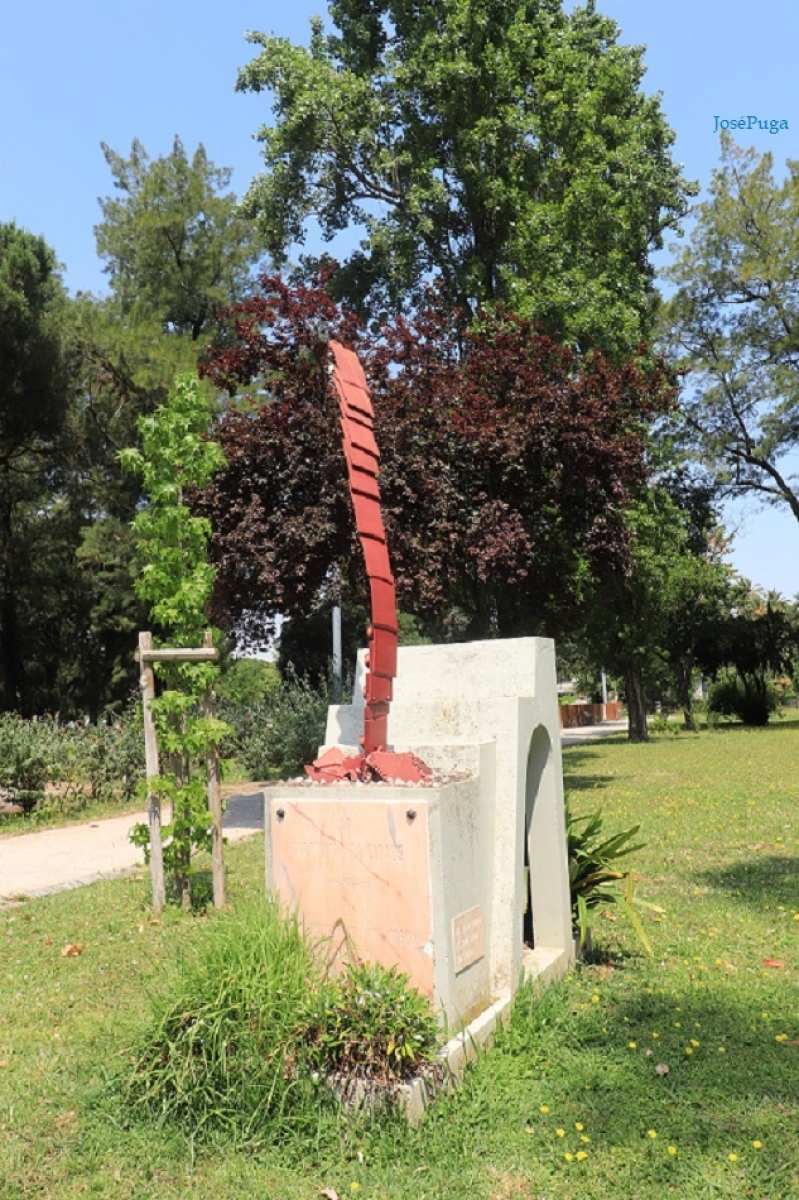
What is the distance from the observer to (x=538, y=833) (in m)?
5.43

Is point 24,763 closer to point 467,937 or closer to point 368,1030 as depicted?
point 467,937

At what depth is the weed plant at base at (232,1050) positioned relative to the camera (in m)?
3.66

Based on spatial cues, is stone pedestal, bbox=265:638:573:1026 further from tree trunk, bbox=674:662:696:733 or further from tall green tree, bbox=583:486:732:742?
tree trunk, bbox=674:662:696:733

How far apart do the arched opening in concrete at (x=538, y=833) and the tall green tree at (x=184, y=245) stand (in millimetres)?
26211

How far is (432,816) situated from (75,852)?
25.8 feet

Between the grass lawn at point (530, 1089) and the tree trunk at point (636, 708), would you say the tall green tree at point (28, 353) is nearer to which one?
the tree trunk at point (636, 708)

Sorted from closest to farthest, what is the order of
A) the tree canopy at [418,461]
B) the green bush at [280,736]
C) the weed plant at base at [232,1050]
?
the weed plant at base at [232,1050] < the tree canopy at [418,461] < the green bush at [280,736]

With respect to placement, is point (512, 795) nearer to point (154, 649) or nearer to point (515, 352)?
point (154, 649)

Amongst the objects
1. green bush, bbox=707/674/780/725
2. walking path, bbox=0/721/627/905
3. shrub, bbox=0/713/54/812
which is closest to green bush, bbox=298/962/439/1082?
walking path, bbox=0/721/627/905

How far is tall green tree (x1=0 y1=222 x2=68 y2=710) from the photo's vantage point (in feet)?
78.3

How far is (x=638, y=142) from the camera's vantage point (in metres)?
20.7

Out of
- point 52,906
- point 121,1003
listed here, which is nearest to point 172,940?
point 121,1003

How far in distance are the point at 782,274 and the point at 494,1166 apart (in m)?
31.2

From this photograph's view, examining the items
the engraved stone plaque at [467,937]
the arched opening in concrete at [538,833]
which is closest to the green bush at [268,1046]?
the engraved stone plaque at [467,937]
